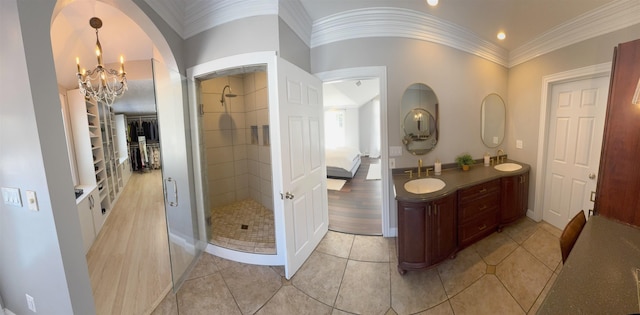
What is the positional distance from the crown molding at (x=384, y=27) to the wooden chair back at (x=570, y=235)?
220cm

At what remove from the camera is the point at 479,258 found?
2.20m

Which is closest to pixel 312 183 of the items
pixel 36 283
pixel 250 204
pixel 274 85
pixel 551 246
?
pixel 274 85

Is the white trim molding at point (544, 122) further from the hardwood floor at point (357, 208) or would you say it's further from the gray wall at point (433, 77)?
the hardwood floor at point (357, 208)

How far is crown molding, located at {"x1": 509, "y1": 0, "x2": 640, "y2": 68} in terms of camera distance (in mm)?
1995

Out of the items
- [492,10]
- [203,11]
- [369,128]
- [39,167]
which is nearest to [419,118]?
[492,10]

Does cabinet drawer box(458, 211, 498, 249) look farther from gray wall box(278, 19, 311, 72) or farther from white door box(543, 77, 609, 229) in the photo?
gray wall box(278, 19, 311, 72)

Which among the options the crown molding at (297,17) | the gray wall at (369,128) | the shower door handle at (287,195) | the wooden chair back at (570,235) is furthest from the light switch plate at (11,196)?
the gray wall at (369,128)

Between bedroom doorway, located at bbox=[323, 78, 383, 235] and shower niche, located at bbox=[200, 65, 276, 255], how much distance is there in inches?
45.9

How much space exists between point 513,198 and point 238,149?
4088 mm

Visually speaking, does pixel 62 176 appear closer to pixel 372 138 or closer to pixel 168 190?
pixel 168 190

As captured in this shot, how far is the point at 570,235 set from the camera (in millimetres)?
1229

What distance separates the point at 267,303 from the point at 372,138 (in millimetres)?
7724

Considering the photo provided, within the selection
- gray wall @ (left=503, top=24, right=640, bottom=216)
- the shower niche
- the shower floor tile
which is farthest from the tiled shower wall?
gray wall @ (left=503, top=24, right=640, bottom=216)

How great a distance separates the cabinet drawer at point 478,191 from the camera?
216cm
